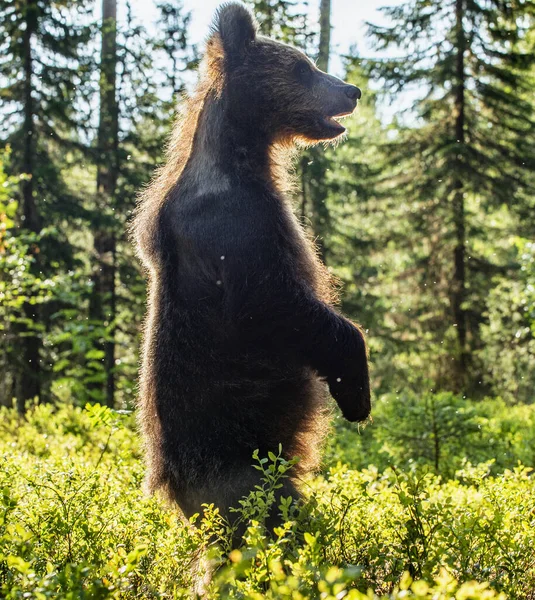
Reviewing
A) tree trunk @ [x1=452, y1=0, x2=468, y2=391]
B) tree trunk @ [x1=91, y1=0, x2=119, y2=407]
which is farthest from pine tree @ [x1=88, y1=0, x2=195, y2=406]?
tree trunk @ [x1=452, y1=0, x2=468, y2=391]

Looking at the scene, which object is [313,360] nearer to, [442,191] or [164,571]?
[164,571]

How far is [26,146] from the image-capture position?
14750 millimetres

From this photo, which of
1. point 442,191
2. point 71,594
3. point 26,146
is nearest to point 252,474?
point 71,594

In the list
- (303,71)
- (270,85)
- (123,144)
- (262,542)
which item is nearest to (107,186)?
(123,144)

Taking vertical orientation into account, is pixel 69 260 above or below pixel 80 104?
below

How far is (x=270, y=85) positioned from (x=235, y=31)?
0.41m

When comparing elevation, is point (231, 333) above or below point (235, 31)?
below

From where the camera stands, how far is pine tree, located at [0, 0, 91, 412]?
14.6m

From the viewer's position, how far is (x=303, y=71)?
16.0 ft

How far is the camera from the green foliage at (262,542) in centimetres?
266

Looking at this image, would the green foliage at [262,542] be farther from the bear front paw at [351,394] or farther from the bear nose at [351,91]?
the bear nose at [351,91]

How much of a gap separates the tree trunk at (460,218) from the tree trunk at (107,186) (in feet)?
24.7

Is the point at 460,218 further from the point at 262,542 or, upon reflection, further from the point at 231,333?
the point at 262,542

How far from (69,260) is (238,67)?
38.7 feet
